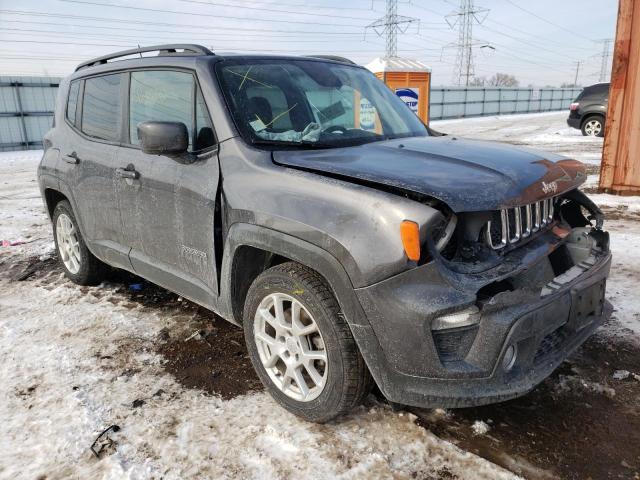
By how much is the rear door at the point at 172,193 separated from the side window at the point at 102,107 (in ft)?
0.61

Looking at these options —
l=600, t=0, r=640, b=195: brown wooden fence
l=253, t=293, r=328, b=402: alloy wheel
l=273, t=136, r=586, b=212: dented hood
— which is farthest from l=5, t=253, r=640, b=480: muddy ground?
l=600, t=0, r=640, b=195: brown wooden fence

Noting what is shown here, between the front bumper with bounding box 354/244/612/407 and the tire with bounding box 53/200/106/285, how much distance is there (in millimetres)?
3161

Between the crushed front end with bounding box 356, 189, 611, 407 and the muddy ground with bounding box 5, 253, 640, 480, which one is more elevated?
the crushed front end with bounding box 356, 189, 611, 407

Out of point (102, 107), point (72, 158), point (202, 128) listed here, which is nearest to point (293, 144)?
point (202, 128)

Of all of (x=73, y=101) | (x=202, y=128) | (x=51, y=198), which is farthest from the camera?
(x=51, y=198)

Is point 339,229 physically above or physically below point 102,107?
below

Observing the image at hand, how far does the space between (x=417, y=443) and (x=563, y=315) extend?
2.99ft

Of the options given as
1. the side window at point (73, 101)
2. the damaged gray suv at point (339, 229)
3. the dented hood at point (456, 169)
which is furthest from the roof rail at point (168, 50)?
the dented hood at point (456, 169)

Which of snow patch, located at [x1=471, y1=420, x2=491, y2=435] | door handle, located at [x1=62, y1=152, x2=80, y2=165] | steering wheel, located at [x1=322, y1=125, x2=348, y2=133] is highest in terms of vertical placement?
steering wheel, located at [x1=322, y1=125, x2=348, y2=133]

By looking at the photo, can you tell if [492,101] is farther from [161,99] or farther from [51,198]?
[161,99]

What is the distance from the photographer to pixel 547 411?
8.80ft

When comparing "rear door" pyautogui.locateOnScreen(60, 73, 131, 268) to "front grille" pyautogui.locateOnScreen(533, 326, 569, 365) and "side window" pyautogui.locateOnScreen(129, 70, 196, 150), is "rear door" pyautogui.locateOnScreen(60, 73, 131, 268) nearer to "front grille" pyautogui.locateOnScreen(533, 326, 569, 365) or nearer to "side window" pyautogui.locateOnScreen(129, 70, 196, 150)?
"side window" pyautogui.locateOnScreen(129, 70, 196, 150)

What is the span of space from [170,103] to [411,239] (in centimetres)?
199

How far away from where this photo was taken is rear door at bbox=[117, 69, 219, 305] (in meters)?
2.96
